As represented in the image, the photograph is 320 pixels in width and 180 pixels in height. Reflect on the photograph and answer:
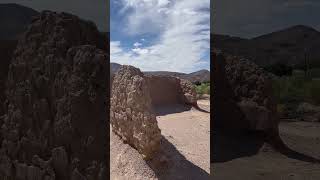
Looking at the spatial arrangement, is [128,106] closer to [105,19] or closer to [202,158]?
[105,19]

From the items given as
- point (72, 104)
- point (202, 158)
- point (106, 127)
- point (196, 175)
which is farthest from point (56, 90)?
point (202, 158)

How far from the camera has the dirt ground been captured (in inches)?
263

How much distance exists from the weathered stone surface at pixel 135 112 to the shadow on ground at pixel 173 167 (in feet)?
1.02

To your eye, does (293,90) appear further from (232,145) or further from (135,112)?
(135,112)

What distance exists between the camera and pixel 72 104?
12.2 ft

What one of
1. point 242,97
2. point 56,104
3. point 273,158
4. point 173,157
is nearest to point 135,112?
point 173,157

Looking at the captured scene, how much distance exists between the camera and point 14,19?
3871mm

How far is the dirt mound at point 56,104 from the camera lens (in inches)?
147

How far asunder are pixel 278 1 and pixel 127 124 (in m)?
3.56

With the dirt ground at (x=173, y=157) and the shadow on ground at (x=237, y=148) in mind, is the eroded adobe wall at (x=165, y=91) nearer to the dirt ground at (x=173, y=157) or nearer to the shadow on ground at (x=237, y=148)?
the dirt ground at (x=173, y=157)

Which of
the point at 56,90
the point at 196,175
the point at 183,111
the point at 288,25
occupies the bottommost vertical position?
the point at 196,175

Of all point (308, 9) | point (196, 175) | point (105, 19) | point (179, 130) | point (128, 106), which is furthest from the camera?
point (179, 130)

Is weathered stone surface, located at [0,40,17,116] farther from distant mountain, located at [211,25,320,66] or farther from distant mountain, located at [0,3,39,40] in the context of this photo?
distant mountain, located at [211,25,320,66]

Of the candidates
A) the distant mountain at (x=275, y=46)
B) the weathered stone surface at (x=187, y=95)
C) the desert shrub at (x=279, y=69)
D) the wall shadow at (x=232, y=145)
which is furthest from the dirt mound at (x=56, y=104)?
the weathered stone surface at (x=187, y=95)
